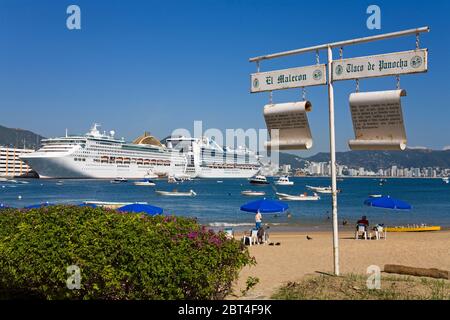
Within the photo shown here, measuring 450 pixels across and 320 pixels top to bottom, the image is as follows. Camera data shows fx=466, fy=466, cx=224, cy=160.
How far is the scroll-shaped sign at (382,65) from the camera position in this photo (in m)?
6.05

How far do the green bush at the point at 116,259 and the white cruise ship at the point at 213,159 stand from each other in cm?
11572

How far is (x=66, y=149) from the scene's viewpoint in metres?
92.6

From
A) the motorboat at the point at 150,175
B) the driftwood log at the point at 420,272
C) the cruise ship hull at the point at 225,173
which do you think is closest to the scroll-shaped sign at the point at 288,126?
the driftwood log at the point at 420,272

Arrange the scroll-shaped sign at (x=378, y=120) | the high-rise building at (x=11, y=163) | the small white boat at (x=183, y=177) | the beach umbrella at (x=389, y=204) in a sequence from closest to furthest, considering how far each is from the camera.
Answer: the scroll-shaped sign at (x=378, y=120) < the beach umbrella at (x=389, y=204) < the small white boat at (x=183, y=177) < the high-rise building at (x=11, y=163)

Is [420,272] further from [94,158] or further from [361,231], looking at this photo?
[94,158]

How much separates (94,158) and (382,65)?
94.4 metres

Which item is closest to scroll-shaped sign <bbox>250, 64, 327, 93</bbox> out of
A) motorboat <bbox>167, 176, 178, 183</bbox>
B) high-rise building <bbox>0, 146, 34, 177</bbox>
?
motorboat <bbox>167, 176, 178, 183</bbox>

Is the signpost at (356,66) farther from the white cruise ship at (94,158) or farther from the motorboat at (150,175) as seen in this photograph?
the motorboat at (150,175)

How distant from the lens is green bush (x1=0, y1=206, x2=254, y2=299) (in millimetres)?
4941

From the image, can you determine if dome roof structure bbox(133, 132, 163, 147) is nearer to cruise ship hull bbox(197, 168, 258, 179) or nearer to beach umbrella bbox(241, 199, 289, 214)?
cruise ship hull bbox(197, 168, 258, 179)

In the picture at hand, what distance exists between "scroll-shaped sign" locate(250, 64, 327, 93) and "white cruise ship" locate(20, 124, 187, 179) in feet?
294
